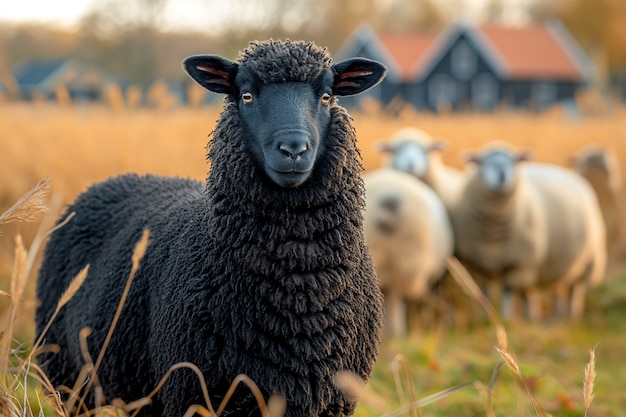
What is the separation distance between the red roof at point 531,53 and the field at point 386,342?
29848 millimetres

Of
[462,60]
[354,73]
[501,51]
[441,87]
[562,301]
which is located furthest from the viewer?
[441,87]

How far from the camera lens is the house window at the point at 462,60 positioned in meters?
39.1

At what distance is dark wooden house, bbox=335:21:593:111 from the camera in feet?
125

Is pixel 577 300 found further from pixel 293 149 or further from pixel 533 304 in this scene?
pixel 293 149

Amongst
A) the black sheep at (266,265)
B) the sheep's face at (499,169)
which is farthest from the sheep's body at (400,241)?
the black sheep at (266,265)

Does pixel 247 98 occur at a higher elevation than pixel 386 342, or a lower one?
higher

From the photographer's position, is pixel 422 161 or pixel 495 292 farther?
pixel 495 292

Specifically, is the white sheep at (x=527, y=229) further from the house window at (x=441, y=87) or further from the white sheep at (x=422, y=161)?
the house window at (x=441, y=87)

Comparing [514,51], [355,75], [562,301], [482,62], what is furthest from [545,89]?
[355,75]

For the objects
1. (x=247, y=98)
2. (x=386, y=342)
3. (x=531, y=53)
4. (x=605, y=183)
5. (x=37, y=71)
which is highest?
(x=531, y=53)

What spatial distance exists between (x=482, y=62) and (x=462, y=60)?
3.47ft

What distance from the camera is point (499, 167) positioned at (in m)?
7.20

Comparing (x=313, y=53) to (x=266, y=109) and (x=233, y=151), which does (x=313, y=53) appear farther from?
(x=233, y=151)

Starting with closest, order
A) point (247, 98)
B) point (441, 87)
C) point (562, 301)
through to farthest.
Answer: point (247, 98)
point (562, 301)
point (441, 87)
